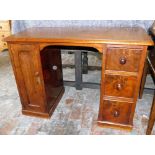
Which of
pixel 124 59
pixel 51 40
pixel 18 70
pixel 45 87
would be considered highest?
pixel 51 40

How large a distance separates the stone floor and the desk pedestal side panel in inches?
4.5

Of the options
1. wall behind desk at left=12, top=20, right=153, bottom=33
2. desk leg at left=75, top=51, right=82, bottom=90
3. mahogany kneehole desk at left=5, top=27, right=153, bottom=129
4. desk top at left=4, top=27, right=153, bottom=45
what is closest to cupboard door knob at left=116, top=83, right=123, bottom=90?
mahogany kneehole desk at left=5, top=27, right=153, bottom=129

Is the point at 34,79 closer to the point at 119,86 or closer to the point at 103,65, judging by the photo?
the point at 103,65

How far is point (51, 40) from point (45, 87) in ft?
1.75

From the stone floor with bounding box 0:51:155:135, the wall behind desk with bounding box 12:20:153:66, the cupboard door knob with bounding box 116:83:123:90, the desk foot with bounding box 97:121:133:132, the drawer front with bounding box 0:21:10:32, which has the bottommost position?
the stone floor with bounding box 0:51:155:135

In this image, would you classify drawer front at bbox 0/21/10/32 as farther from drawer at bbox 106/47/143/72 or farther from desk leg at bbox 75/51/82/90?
drawer at bbox 106/47/143/72

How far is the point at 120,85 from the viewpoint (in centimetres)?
138

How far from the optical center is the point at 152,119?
1.44 meters

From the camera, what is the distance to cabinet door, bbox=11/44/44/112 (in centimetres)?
142

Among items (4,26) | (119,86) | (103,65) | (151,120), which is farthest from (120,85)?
(4,26)

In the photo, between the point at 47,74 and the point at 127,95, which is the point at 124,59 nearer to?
the point at 127,95

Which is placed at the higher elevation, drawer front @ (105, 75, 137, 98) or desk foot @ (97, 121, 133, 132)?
drawer front @ (105, 75, 137, 98)
